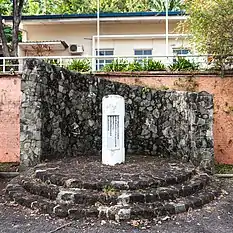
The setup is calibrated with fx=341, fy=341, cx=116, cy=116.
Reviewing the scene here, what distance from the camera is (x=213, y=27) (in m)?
8.48

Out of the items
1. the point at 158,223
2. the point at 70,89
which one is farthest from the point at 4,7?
the point at 158,223

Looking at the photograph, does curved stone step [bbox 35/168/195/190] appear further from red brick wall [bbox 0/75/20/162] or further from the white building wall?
the white building wall

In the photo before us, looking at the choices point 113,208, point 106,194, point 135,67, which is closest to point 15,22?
point 135,67

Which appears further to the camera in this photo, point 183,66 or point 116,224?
point 183,66

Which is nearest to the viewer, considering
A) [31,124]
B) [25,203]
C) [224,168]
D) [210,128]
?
[25,203]

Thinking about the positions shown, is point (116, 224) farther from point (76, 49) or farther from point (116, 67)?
point (76, 49)

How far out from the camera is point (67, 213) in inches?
195

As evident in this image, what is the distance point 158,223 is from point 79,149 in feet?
12.8

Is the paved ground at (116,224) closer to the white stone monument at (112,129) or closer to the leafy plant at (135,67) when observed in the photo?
the white stone monument at (112,129)

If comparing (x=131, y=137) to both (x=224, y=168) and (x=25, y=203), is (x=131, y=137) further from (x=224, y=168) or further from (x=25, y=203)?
(x=25, y=203)

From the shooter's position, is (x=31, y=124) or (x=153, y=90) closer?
(x=31, y=124)

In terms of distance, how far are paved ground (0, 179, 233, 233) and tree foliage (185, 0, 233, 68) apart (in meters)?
4.69

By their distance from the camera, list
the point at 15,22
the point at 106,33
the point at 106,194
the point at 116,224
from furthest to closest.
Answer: the point at 106,33
the point at 15,22
the point at 106,194
the point at 116,224

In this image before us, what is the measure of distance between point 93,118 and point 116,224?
416 centimetres
